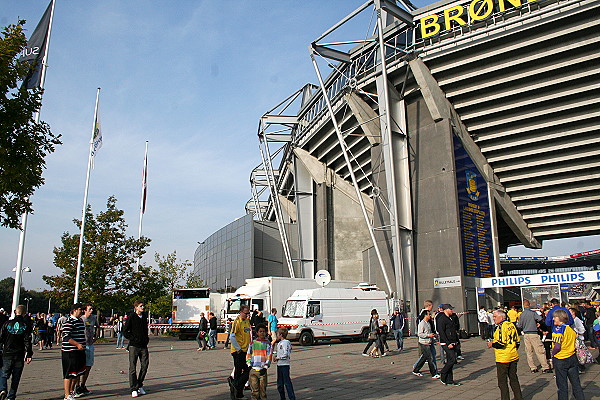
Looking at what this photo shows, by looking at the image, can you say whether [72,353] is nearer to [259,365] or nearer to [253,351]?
[253,351]

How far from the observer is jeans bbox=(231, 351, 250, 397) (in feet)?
Result: 28.2

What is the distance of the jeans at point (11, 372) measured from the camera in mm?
8212

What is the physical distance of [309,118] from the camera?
4006cm

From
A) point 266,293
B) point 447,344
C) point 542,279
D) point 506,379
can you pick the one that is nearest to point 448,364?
point 447,344

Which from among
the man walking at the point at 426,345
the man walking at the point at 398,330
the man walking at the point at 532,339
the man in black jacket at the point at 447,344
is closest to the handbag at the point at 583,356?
the man walking at the point at 532,339

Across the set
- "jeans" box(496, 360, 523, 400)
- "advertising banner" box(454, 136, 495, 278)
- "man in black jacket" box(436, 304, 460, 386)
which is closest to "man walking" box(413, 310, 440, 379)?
"man in black jacket" box(436, 304, 460, 386)

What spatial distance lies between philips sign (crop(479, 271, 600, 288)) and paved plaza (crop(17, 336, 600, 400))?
10054 mm

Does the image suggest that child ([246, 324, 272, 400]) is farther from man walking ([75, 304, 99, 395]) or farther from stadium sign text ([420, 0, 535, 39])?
stadium sign text ([420, 0, 535, 39])

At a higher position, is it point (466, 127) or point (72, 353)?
point (466, 127)

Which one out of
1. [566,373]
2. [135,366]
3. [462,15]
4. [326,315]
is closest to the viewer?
[566,373]

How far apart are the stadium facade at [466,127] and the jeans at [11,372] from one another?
21890 mm

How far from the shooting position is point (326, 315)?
22.3 metres

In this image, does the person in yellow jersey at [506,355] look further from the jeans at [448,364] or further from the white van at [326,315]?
the white van at [326,315]

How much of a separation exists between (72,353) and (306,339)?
47.1 feet
